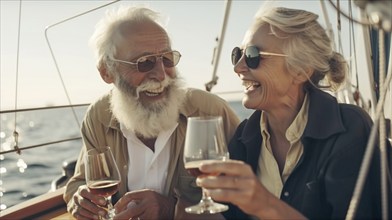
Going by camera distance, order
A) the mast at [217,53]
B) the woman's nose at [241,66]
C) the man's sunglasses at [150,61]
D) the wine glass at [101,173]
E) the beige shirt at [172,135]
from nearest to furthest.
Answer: the wine glass at [101,173]
the woman's nose at [241,66]
the beige shirt at [172,135]
the man's sunglasses at [150,61]
the mast at [217,53]

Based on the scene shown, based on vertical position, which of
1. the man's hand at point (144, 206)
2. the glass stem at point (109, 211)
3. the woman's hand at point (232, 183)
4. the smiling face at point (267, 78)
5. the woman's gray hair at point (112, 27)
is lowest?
the man's hand at point (144, 206)

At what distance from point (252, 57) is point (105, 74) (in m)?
1.30

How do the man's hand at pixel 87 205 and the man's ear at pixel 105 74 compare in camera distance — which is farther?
the man's ear at pixel 105 74

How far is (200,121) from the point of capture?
1.65 meters

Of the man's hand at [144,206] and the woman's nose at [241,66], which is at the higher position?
the woman's nose at [241,66]

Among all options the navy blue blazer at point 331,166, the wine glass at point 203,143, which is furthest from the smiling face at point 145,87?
the wine glass at point 203,143

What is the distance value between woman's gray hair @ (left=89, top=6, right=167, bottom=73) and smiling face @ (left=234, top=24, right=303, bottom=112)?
3.22 ft

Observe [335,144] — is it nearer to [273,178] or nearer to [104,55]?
[273,178]

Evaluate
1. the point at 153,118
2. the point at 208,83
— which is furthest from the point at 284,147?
the point at 208,83

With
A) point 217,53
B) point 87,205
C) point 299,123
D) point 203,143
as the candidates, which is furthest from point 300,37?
point 217,53

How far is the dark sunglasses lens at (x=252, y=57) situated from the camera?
90.6 inches

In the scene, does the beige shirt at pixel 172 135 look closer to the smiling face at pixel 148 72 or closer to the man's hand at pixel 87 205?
the smiling face at pixel 148 72

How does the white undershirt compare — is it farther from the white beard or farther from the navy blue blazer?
the navy blue blazer

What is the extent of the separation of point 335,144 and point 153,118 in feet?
3.76
